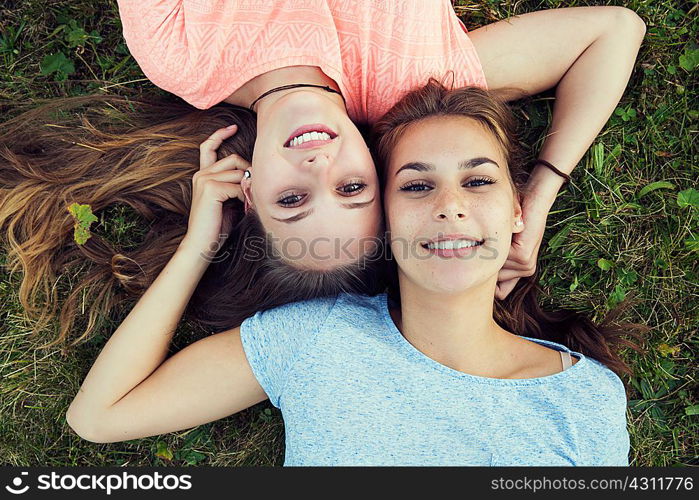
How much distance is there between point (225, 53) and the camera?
318 cm

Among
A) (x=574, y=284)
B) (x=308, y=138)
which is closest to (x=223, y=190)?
(x=308, y=138)

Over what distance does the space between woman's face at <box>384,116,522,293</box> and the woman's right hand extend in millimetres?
903

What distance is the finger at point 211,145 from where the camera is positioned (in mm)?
3475

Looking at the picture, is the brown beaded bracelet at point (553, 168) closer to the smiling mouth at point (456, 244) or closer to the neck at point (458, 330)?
the neck at point (458, 330)

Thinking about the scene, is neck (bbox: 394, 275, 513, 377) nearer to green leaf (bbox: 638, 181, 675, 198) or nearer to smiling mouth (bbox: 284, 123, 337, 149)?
smiling mouth (bbox: 284, 123, 337, 149)

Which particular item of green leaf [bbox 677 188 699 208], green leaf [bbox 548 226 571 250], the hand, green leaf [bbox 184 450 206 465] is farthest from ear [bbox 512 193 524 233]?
green leaf [bbox 184 450 206 465]

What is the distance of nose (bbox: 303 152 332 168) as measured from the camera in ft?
8.94

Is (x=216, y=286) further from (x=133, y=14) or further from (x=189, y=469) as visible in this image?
(x=133, y=14)

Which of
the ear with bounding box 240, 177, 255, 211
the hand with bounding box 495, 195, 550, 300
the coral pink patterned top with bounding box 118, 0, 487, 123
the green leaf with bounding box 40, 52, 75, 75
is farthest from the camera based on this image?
the green leaf with bounding box 40, 52, 75, 75

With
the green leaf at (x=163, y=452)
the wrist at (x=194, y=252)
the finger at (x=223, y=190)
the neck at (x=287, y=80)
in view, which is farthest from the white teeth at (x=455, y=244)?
the green leaf at (x=163, y=452)

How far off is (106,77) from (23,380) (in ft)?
6.54

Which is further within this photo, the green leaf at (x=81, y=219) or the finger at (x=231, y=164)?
the green leaf at (x=81, y=219)

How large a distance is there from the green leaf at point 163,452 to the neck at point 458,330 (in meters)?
1.73

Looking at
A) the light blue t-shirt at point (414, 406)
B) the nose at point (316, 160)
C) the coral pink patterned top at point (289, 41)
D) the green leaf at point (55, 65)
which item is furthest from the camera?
the green leaf at point (55, 65)
